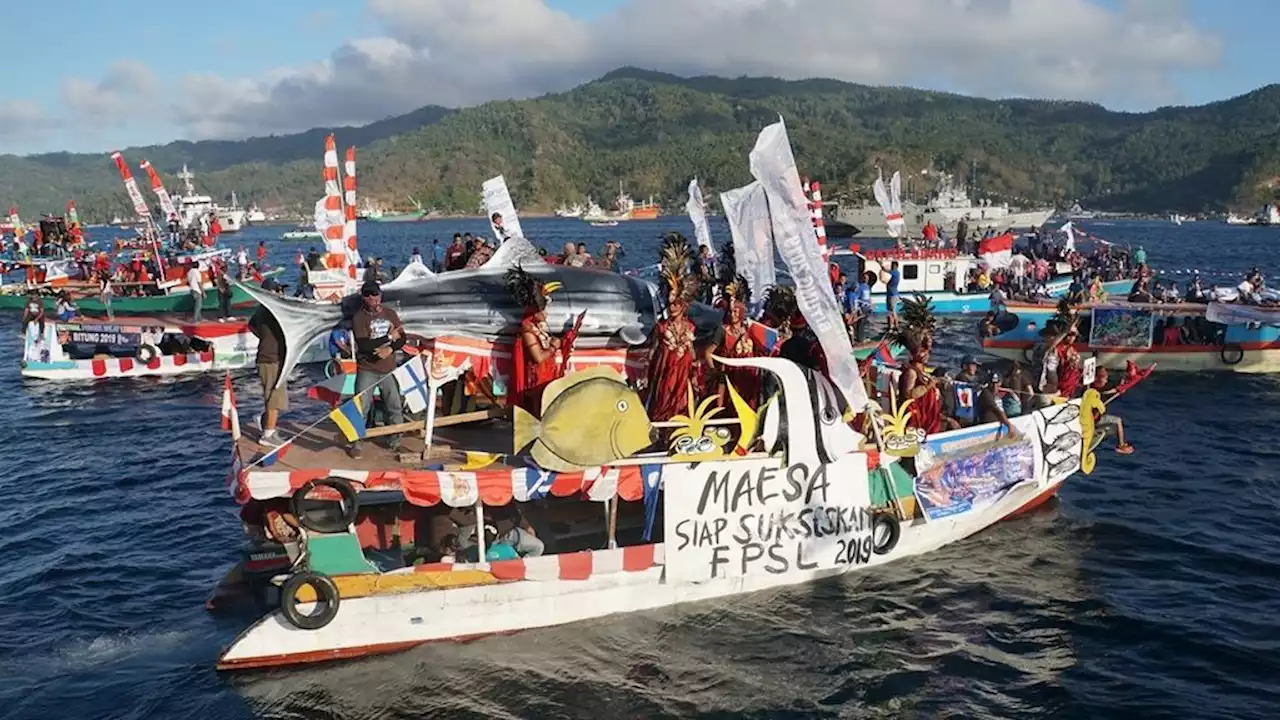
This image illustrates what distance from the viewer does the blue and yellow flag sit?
458 inches

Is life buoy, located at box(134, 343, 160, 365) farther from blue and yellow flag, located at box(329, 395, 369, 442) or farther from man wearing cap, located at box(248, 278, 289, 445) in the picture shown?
blue and yellow flag, located at box(329, 395, 369, 442)

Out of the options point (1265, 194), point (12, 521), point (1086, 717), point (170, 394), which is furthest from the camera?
point (1265, 194)

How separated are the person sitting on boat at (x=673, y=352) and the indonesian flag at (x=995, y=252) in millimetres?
31913

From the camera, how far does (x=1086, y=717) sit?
10.8 m

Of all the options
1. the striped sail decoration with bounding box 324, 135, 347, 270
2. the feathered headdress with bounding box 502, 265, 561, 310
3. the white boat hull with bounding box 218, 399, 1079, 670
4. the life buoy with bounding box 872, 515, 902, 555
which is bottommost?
the white boat hull with bounding box 218, 399, 1079, 670

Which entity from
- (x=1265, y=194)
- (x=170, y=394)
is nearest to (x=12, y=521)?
(x=170, y=394)

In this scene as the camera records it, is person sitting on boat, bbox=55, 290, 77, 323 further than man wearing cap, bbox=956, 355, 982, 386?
Yes

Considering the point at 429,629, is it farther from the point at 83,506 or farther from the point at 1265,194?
the point at 1265,194

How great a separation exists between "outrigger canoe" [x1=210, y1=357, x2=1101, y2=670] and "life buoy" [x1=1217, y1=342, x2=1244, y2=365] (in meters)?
19.5

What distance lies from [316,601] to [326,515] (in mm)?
1041

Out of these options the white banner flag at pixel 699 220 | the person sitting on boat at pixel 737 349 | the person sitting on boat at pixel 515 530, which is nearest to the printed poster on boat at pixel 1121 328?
the white banner flag at pixel 699 220

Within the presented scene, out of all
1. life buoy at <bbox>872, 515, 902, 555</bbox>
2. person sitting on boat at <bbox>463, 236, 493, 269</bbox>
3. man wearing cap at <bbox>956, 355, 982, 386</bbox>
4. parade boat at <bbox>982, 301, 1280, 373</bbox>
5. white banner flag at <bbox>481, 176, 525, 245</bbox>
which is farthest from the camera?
parade boat at <bbox>982, 301, 1280, 373</bbox>

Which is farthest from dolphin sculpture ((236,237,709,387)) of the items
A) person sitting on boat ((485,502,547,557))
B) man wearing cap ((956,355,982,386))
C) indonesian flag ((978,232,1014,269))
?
indonesian flag ((978,232,1014,269))

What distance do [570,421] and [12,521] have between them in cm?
1325
